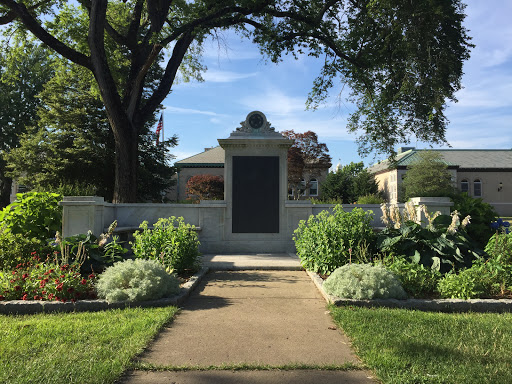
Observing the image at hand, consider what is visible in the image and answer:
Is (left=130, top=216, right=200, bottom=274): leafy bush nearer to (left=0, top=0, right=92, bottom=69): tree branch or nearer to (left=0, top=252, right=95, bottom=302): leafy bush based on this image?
(left=0, top=252, right=95, bottom=302): leafy bush

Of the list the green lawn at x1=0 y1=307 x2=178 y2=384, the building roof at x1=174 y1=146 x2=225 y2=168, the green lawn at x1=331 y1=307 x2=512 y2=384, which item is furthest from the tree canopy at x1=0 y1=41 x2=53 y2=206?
the green lawn at x1=331 y1=307 x2=512 y2=384

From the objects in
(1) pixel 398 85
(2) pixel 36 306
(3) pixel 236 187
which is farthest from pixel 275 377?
(1) pixel 398 85

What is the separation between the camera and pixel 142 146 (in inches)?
1097

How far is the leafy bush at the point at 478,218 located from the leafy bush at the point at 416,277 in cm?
401

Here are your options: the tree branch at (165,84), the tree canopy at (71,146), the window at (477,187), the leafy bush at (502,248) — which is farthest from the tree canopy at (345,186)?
the leafy bush at (502,248)

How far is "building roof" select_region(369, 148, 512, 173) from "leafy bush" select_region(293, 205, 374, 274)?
137ft

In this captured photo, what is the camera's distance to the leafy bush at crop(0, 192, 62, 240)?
808 cm

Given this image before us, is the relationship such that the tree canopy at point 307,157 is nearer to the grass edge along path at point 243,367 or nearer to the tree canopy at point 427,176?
the tree canopy at point 427,176

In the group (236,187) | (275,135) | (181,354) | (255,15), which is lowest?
(181,354)

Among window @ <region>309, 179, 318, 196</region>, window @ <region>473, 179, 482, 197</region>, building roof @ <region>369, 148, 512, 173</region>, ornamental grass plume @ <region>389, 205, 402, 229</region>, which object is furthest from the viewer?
window @ <region>473, 179, 482, 197</region>

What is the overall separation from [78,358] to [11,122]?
40.4m

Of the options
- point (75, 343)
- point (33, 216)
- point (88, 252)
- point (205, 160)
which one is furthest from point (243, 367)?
point (205, 160)

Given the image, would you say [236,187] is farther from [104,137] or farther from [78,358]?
[104,137]

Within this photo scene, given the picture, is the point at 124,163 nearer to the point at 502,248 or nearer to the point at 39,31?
the point at 39,31
